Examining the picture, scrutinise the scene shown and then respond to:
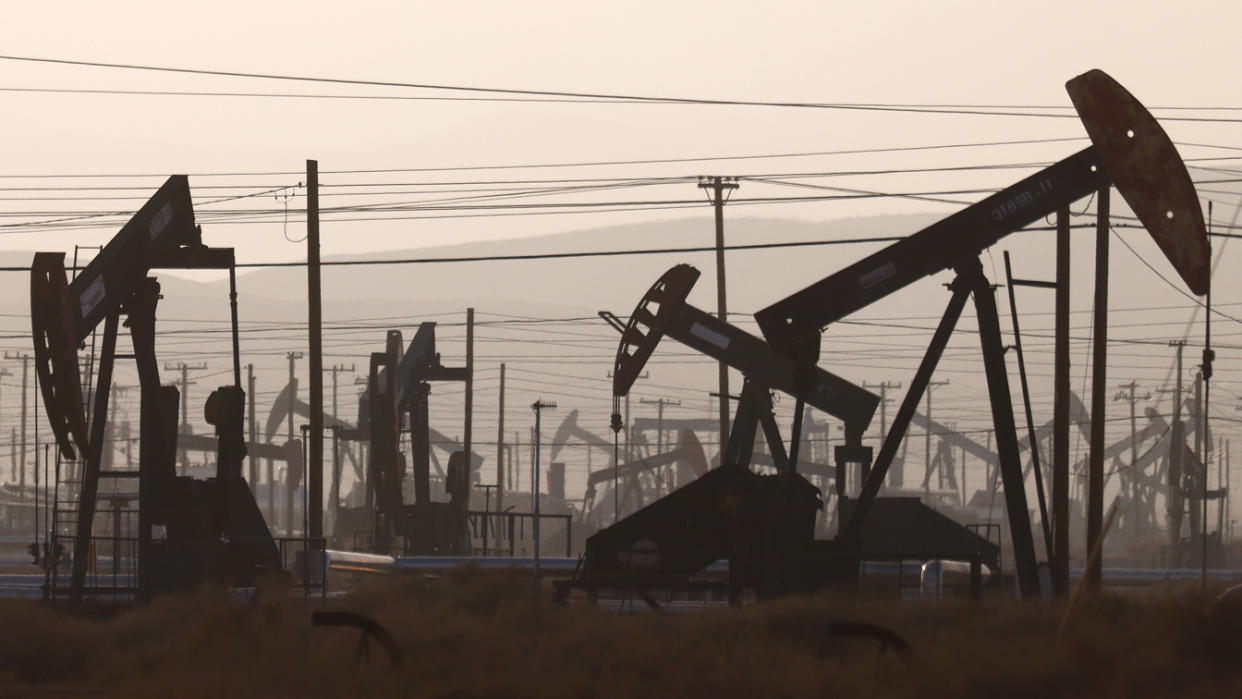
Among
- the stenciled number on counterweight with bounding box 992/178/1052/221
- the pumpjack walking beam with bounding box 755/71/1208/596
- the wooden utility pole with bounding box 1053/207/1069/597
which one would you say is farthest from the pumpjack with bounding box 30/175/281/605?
the wooden utility pole with bounding box 1053/207/1069/597

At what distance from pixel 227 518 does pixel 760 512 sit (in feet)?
19.3

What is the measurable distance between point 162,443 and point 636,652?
8.37 meters

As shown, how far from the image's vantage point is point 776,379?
26047mm

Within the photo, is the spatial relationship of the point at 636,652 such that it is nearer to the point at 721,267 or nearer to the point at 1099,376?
the point at 1099,376

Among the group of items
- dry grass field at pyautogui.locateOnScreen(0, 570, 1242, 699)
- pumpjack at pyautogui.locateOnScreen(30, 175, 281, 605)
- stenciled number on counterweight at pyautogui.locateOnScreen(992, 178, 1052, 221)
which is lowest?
dry grass field at pyautogui.locateOnScreen(0, 570, 1242, 699)

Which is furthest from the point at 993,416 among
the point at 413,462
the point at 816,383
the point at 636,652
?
the point at 413,462

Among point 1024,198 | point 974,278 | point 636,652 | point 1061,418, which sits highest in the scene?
point 1024,198

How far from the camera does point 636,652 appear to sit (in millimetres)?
13391

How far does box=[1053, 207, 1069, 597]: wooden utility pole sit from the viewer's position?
20.2 meters

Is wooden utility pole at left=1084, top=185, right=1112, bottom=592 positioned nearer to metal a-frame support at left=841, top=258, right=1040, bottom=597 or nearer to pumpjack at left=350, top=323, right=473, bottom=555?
metal a-frame support at left=841, top=258, right=1040, bottom=597

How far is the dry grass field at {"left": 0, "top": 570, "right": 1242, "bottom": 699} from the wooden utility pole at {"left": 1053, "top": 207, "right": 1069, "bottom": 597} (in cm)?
390

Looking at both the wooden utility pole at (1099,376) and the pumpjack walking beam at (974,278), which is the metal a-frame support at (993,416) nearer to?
the pumpjack walking beam at (974,278)

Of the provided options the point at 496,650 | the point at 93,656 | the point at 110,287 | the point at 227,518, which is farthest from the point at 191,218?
the point at 496,650

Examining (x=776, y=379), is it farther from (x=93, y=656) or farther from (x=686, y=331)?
(x=93, y=656)
